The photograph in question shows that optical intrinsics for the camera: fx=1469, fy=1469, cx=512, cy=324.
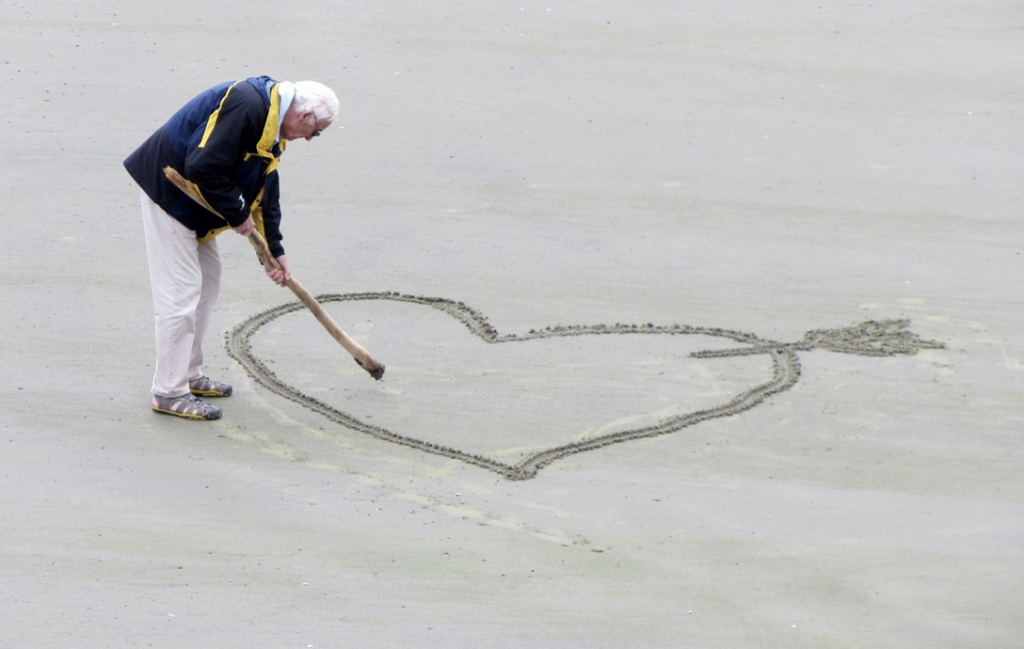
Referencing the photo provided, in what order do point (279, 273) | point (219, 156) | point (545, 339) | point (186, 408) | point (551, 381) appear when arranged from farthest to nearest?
point (545, 339) → point (551, 381) → point (279, 273) → point (186, 408) → point (219, 156)

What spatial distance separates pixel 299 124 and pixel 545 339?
204cm

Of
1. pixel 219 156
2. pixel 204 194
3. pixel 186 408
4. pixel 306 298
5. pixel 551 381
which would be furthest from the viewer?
pixel 551 381

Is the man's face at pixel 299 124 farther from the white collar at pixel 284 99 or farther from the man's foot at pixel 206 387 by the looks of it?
the man's foot at pixel 206 387

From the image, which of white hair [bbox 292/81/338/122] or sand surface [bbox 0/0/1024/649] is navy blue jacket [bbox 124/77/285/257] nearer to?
white hair [bbox 292/81/338/122]

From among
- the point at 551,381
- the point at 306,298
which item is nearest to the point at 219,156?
the point at 306,298

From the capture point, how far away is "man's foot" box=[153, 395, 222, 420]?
6.77 metres

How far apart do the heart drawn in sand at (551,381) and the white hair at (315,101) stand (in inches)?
57.0

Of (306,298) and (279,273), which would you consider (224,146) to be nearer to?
(279,273)

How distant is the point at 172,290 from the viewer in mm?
6703

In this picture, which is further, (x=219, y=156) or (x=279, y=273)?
(x=279, y=273)

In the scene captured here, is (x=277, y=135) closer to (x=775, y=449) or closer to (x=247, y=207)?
(x=247, y=207)

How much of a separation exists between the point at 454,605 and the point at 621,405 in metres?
2.03

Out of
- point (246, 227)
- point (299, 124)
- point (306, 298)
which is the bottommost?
point (306, 298)

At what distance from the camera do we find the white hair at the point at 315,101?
637cm
